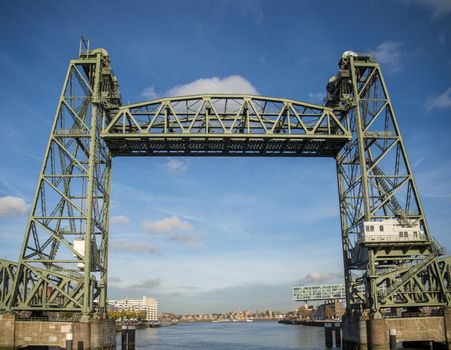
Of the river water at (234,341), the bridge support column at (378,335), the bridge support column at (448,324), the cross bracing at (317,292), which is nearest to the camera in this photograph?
the bridge support column at (378,335)

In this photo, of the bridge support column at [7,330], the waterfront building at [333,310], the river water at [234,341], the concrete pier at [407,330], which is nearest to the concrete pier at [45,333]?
the bridge support column at [7,330]

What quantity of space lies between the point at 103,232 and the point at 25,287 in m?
7.84

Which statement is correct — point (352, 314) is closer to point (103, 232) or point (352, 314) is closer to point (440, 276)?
point (440, 276)

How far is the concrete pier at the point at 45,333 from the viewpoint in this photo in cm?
3350

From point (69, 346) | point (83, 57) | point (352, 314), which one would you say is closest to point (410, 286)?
point (352, 314)

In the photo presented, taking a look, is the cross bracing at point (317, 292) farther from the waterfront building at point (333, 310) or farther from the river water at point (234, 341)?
the river water at point (234, 341)

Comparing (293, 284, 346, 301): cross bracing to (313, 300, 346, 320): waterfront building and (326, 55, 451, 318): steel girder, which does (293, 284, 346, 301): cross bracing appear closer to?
(313, 300, 346, 320): waterfront building

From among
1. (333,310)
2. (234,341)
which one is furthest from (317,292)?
(234,341)

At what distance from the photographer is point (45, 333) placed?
34000 mm

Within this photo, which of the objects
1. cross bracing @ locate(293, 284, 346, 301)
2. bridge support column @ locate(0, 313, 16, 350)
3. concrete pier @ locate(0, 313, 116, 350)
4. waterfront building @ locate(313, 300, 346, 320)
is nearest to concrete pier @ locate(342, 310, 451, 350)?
concrete pier @ locate(0, 313, 116, 350)

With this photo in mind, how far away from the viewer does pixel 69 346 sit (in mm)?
30969

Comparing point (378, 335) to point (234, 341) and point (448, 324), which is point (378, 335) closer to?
point (448, 324)

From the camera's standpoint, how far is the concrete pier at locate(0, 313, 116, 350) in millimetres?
33500

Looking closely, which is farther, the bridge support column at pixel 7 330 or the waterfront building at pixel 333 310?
the waterfront building at pixel 333 310
